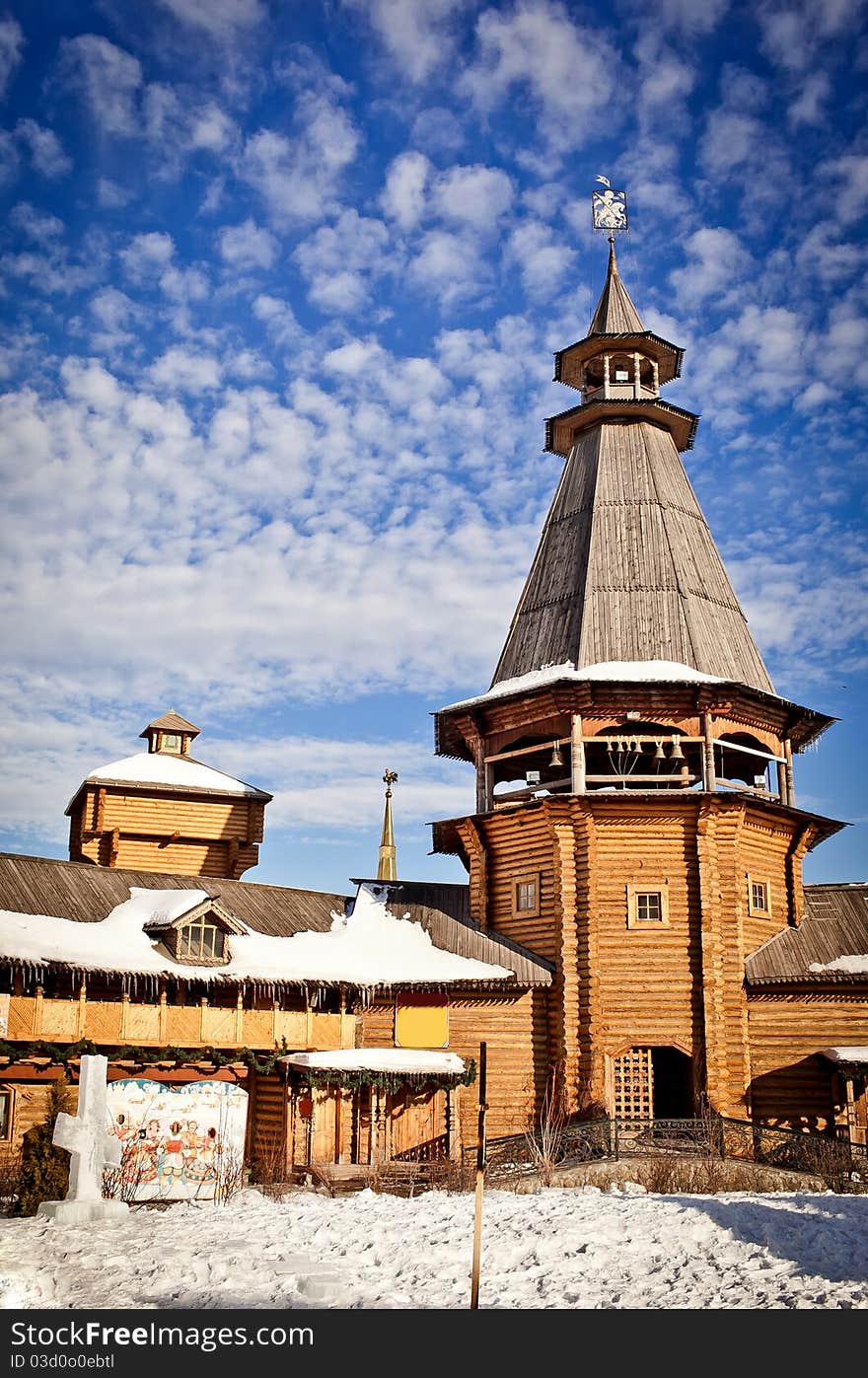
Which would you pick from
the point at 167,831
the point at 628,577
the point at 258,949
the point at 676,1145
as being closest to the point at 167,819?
the point at 167,831

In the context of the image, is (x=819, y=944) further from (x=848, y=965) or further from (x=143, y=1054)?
(x=143, y=1054)

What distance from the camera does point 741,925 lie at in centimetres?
3105

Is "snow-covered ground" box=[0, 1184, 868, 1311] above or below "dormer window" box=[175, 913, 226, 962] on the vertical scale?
below

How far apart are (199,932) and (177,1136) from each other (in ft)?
15.2

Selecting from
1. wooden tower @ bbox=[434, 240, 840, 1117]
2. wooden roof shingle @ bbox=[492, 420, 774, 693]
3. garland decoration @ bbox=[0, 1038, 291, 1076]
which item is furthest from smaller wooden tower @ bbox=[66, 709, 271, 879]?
garland decoration @ bbox=[0, 1038, 291, 1076]

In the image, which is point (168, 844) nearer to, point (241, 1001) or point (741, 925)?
point (241, 1001)

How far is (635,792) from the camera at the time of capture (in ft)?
102

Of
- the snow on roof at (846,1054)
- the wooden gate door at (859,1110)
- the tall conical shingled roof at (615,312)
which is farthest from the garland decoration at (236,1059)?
the tall conical shingled roof at (615,312)

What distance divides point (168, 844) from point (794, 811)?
19.0m

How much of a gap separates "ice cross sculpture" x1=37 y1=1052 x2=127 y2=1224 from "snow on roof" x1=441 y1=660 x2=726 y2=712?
1476 centimetres

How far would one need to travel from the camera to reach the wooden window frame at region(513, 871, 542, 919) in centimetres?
3209

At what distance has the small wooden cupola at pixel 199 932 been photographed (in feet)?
92.2

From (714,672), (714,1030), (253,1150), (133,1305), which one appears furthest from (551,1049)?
(133,1305)

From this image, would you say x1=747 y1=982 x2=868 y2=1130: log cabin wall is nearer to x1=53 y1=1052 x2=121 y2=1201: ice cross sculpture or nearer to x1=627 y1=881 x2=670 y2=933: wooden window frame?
x1=627 y1=881 x2=670 y2=933: wooden window frame
